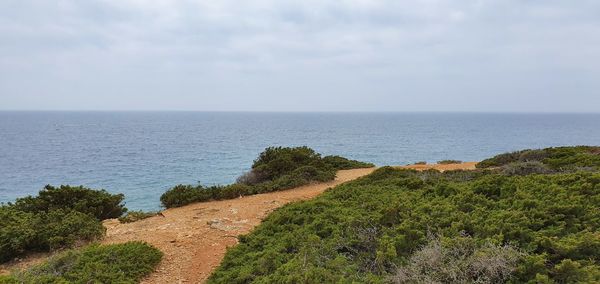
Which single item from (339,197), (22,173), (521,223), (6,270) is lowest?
(22,173)

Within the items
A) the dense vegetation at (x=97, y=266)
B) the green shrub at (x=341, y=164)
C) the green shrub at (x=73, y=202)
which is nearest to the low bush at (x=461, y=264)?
the dense vegetation at (x=97, y=266)

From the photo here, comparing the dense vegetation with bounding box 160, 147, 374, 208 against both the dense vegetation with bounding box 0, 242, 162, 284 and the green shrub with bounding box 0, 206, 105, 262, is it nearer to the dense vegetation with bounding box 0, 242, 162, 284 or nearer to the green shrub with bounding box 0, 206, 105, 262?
the green shrub with bounding box 0, 206, 105, 262

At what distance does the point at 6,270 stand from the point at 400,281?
25.4 feet

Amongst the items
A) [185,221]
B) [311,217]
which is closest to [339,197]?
[311,217]

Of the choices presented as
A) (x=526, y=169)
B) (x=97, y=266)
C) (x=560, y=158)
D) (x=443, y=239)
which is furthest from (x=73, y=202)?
(x=560, y=158)

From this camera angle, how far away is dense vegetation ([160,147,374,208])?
13.3 m

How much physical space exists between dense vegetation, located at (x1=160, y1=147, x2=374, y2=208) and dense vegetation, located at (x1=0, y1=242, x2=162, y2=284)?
18.1ft

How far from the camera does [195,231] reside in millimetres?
9312

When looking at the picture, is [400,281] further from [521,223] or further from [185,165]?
[185,165]

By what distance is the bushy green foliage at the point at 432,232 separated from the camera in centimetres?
485

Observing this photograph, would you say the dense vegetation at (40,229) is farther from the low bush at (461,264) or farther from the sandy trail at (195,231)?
the low bush at (461,264)

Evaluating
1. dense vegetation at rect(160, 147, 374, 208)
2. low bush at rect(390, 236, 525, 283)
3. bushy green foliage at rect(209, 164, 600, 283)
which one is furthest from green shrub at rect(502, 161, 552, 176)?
low bush at rect(390, 236, 525, 283)

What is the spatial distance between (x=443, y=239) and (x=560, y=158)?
12.8m

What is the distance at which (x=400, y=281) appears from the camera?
4.79 m
